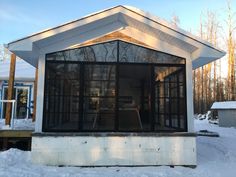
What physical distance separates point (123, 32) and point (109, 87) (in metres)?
1.44

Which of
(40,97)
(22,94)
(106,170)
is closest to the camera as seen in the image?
(106,170)

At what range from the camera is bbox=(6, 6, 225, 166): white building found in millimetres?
6180

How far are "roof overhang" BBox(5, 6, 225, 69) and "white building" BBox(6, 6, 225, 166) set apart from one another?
0.02m

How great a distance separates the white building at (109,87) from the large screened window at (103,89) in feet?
0.08

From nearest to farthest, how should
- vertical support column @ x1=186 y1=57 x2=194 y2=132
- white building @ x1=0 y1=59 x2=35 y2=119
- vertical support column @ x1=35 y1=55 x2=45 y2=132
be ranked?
1. vertical support column @ x1=35 y1=55 x2=45 y2=132
2. vertical support column @ x1=186 y1=57 x2=194 y2=132
3. white building @ x1=0 y1=59 x2=35 y2=119

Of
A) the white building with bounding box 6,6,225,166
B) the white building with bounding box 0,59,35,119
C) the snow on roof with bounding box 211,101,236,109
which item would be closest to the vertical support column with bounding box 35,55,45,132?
the white building with bounding box 6,6,225,166

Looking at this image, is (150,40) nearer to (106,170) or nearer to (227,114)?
(106,170)

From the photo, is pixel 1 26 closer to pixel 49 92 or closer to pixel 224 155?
pixel 49 92

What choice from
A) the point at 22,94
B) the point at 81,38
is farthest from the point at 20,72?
the point at 81,38

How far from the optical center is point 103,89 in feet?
21.2

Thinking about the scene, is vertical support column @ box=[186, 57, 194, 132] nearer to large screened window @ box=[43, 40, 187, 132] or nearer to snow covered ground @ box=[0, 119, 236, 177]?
large screened window @ box=[43, 40, 187, 132]

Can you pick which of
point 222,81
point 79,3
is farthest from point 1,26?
point 222,81

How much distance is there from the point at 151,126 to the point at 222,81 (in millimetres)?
23880

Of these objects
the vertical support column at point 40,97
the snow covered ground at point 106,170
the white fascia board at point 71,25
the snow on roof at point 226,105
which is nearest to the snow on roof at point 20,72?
the snow covered ground at point 106,170
